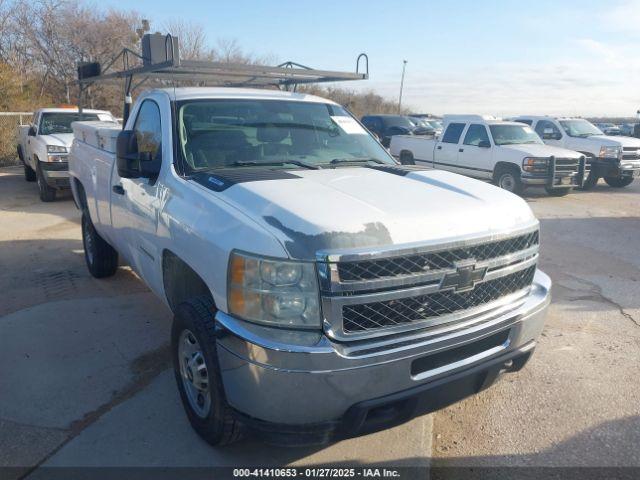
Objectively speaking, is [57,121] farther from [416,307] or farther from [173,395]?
[416,307]

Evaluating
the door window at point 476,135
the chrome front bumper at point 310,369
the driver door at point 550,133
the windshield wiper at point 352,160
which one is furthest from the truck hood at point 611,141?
the chrome front bumper at point 310,369

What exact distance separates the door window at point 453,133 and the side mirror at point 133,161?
36.8 feet

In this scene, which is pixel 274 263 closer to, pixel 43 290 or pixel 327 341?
pixel 327 341

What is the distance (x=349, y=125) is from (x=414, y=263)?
2.21 m

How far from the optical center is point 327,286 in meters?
2.26

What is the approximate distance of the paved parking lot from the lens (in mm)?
2906

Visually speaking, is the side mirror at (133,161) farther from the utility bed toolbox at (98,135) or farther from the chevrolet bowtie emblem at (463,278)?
the chevrolet bowtie emblem at (463,278)

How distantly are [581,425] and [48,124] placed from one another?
479 inches

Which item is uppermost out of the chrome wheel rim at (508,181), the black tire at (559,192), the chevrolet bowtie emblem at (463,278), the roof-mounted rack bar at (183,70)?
the roof-mounted rack bar at (183,70)

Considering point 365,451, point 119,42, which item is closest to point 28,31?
point 119,42

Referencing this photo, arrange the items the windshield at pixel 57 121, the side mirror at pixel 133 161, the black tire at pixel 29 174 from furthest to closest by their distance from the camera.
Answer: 1. the black tire at pixel 29 174
2. the windshield at pixel 57 121
3. the side mirror at pixel 133 161

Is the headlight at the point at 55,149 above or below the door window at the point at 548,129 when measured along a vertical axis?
below

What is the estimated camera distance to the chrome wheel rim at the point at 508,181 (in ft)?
40.1

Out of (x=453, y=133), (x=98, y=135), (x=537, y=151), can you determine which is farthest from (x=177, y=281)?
(x=453, y=133)
